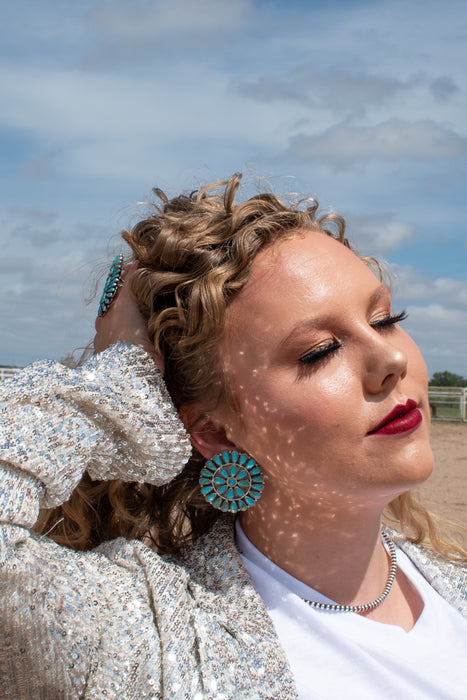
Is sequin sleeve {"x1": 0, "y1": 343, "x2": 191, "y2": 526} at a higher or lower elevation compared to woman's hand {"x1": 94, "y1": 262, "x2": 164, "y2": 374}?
lower

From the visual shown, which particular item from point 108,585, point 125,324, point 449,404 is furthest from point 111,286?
point 449,404

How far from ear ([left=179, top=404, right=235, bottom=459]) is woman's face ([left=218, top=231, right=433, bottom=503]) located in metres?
0.06

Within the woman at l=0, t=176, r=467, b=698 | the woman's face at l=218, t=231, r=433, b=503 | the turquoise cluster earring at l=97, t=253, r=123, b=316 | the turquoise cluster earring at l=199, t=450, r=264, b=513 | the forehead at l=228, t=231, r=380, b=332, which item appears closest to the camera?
the woman at l=0, t=176, r=467, b=698

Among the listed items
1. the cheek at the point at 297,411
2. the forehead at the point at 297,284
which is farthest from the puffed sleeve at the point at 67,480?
the forehead at the point at 297,284

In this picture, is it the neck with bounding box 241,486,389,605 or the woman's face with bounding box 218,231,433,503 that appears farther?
the neck with bounding box 241,486,389,605

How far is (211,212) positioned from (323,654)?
1498 mm

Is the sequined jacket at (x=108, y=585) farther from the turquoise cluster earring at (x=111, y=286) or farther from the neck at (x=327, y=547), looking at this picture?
the turquoise cluster earring at (x=111, y=286)

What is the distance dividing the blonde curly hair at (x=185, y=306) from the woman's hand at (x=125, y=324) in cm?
4

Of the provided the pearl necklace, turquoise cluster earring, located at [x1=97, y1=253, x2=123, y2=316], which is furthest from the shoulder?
turquoise cluster earring, located at [x1=97, y1=253, x2=123, y2=316]

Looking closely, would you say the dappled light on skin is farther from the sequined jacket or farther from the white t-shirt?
the sequined jacket

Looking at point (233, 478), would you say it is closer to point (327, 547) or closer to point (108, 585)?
point (327, 547)

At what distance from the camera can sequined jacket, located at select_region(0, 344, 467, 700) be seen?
60.7 inches

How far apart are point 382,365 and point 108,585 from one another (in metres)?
1.00

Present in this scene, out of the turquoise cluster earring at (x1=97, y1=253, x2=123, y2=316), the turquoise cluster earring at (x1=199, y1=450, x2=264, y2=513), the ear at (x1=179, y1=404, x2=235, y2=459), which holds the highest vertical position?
the turquoise cluster earring at (x1=97, y1=253, x2=123, y2=316)
